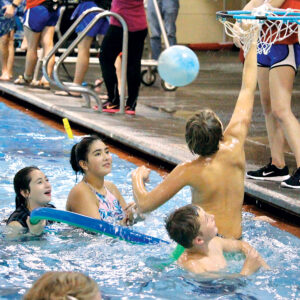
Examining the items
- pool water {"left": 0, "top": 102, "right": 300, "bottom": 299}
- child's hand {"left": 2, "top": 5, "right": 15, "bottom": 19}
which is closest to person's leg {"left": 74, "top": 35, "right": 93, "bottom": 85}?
child's hand {"left": 2, "top": 5, "right": 15, "bottom": 19}

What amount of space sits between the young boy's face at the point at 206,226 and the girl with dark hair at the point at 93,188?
1027mm

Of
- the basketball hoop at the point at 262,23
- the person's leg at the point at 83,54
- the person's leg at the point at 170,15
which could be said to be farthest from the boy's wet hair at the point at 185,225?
the person's leg at the point at 170,15

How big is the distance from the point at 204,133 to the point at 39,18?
7.20 m

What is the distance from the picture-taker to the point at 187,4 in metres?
19.7

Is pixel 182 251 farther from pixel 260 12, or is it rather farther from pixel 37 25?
pixel 37 25

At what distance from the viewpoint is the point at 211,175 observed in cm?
429

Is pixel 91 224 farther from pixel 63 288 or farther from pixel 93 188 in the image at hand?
pixel 63 288

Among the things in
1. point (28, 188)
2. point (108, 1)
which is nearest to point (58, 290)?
point (28, 188)

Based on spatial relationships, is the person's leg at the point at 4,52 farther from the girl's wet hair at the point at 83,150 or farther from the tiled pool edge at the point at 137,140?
the girl's wet hair at the point at 83,150

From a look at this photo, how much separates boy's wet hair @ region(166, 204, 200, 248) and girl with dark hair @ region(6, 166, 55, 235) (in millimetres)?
1129

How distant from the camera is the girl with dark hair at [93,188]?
495 centimetres

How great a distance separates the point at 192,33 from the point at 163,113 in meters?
10.8

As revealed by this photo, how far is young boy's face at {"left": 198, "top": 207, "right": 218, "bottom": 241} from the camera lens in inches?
157

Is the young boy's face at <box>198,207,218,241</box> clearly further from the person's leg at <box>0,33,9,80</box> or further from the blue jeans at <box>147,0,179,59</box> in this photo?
the person's leg at <box>0,33,9,80</box>
